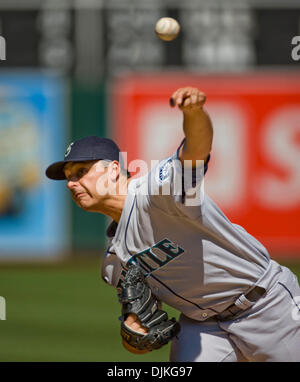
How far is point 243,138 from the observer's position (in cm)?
1059

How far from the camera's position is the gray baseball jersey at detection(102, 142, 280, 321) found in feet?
11.0

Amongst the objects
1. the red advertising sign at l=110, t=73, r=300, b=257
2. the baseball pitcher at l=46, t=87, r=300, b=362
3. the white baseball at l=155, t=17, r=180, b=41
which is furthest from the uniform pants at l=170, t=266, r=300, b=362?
the red advertising sign at l=110, t=73, r=300, b=257

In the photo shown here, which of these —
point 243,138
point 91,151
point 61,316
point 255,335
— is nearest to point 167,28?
point 91,151

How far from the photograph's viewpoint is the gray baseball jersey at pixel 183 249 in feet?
11.0

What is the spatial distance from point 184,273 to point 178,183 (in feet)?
1.83

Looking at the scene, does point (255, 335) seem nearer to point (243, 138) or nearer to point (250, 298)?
point (250, 298)

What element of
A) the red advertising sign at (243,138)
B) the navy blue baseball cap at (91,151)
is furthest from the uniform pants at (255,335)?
the red advertising sign at (243,138)

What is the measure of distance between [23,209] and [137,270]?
7176mm

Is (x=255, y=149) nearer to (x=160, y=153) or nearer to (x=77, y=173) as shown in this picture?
(x=160, y=153)

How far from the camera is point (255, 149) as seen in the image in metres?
10.6

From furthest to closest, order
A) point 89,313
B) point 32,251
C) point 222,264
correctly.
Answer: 1. point 32,251
2. point 89,313
3. point 222,264

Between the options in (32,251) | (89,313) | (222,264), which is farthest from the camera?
(32,251)

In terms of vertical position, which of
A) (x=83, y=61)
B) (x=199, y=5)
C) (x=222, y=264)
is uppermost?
(x=199, y=5)
